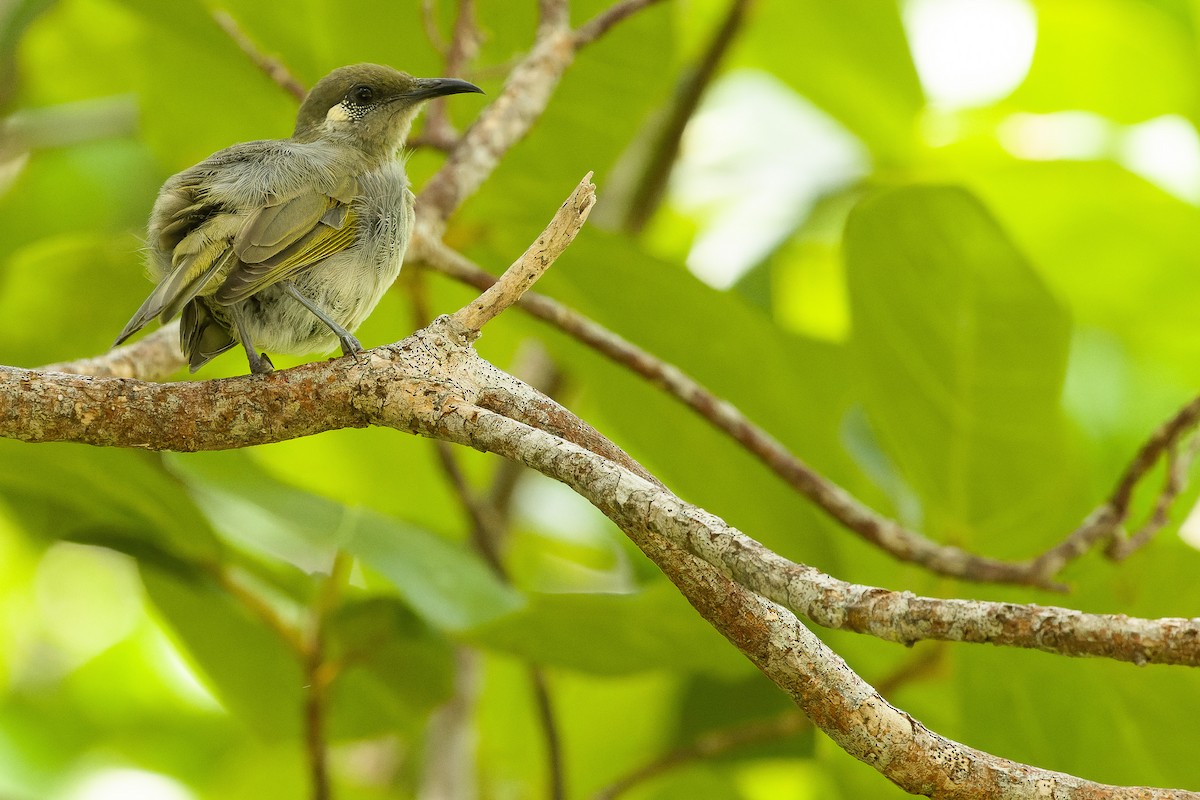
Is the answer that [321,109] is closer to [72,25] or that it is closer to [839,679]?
[72,25]

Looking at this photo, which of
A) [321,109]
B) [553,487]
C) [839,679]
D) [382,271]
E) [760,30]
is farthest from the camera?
[553,487]

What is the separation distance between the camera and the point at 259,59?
3418 millimetres

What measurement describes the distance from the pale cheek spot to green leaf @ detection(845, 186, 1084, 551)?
1.40 m

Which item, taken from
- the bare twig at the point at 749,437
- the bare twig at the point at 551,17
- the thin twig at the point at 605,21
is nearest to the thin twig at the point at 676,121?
the thin twig at the point at 605,21

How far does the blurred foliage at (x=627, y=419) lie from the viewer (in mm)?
2969

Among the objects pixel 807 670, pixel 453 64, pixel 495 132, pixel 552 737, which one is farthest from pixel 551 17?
pixel 807 670

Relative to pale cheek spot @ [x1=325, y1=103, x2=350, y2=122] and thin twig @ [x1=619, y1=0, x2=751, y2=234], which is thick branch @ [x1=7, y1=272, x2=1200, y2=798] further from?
thin twig @ [x1=619, y1=0, x2=751, y2=234]

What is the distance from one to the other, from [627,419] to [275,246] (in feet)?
3.46

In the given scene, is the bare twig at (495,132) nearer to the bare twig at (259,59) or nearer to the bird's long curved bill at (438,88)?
the bird's long curved bill at (438,88)

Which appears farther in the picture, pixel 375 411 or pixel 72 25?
pixel 72 25

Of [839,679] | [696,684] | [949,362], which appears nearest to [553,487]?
[696,684]

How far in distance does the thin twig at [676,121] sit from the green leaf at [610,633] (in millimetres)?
1959

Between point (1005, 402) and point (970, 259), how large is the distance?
354mm

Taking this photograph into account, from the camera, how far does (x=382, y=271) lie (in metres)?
2.85
